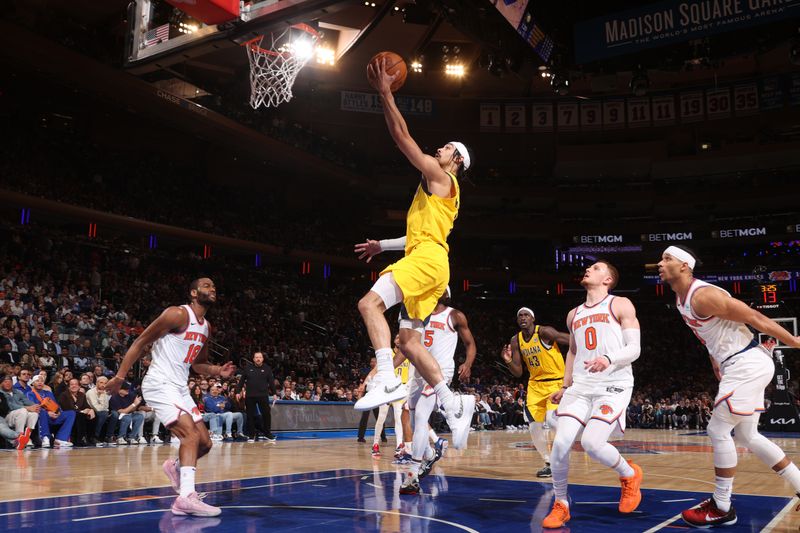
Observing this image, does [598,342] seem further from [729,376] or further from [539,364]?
[539,364]

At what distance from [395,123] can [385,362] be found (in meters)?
1.82

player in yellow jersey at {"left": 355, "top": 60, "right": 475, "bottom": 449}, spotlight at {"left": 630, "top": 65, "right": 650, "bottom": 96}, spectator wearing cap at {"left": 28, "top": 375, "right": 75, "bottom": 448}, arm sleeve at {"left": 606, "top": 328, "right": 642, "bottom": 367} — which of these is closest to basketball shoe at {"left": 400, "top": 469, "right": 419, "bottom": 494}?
player in yellow jersey at {"left": 355, "top": 60, "right": 475, "bottom": 449}

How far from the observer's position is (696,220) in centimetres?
3456

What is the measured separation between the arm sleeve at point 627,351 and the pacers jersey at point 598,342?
5.2 inches

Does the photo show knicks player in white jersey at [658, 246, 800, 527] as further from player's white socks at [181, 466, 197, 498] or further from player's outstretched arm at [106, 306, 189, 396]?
player's outstretched arm at [106, 306, 189, 396]

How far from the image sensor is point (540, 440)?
359 inches

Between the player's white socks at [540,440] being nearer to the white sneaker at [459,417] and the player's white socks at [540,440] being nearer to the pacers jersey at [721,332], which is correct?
the white sneaker at [459,417]

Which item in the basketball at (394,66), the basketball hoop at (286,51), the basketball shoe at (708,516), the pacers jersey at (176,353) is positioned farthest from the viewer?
the basketball hoop at (286,51)

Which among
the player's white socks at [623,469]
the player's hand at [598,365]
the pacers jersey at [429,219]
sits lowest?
the player's white socks at [623,469]

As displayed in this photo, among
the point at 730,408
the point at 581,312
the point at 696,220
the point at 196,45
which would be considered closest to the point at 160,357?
the point at 581,312

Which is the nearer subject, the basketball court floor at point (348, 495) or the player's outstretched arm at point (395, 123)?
the basketball court floor at point (348, 495)

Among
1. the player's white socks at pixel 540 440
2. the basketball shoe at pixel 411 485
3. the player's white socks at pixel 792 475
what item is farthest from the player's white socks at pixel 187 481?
the player's white socks at pixel 540 440

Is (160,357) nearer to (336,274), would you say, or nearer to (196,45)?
(196,45)

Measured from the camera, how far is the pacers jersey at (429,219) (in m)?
5.84
